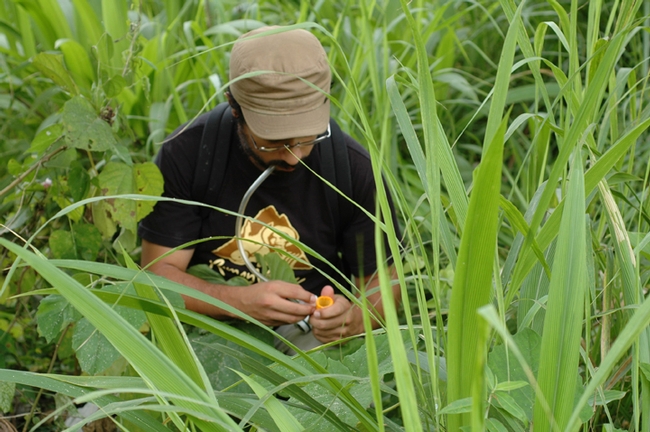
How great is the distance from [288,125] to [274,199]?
0.30 m

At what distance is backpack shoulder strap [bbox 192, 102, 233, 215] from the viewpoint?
186 centimetres

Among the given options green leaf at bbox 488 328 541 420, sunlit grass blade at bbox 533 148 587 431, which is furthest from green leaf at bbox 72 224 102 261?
sunlit grass blade at bbox 533 148 587 431

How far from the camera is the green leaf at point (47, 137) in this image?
1599mm

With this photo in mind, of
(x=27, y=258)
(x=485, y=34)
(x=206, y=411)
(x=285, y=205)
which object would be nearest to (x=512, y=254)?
(x=206, y=411)

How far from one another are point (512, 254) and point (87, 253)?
3.57 ft

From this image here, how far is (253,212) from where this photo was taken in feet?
6.29

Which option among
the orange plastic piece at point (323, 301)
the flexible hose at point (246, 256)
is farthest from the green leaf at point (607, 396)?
the flexible hose at point (246, 256)

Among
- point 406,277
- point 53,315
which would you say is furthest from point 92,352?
point 406,277

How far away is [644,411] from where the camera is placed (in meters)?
0.84

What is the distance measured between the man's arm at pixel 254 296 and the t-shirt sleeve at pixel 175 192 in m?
0.04

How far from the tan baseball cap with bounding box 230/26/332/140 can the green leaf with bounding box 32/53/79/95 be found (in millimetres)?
383

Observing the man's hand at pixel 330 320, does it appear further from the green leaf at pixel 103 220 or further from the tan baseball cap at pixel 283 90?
the green leaf at pixel 103 220

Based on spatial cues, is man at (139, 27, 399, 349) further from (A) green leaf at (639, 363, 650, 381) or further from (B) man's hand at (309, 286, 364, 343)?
(A) green leaf at (639, 363, 650, 381)

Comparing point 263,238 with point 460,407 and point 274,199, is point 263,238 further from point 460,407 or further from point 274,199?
point 460,407
